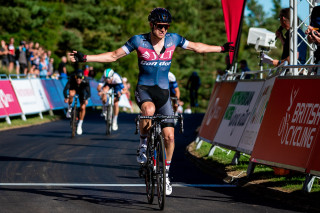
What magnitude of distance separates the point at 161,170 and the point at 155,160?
392mm

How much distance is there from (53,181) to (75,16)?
179 ft

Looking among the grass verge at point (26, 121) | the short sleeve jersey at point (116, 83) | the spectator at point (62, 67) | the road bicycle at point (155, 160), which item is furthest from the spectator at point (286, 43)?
the spectator at point (62, 67)

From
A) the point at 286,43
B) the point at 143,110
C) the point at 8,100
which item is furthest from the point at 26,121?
the point at 143,110

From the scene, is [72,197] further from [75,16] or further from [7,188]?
[75,16]

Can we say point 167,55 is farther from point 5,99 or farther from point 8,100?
point 8,100

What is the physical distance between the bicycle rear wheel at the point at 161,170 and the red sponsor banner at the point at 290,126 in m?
1.89

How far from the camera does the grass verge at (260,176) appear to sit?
9898mm

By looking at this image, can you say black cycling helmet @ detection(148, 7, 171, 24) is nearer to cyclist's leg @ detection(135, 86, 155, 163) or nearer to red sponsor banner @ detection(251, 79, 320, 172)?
cyclist's leg @ detection(135, 86, 155, 163)

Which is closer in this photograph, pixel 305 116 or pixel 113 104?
pixel 305 116

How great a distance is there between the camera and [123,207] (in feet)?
28.4

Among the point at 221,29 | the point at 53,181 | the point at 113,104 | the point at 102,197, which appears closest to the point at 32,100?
the point at 113,104

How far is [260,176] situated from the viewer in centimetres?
1098

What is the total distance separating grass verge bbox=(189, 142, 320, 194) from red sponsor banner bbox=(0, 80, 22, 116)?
1168cm

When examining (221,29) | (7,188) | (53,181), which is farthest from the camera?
(221,29)
